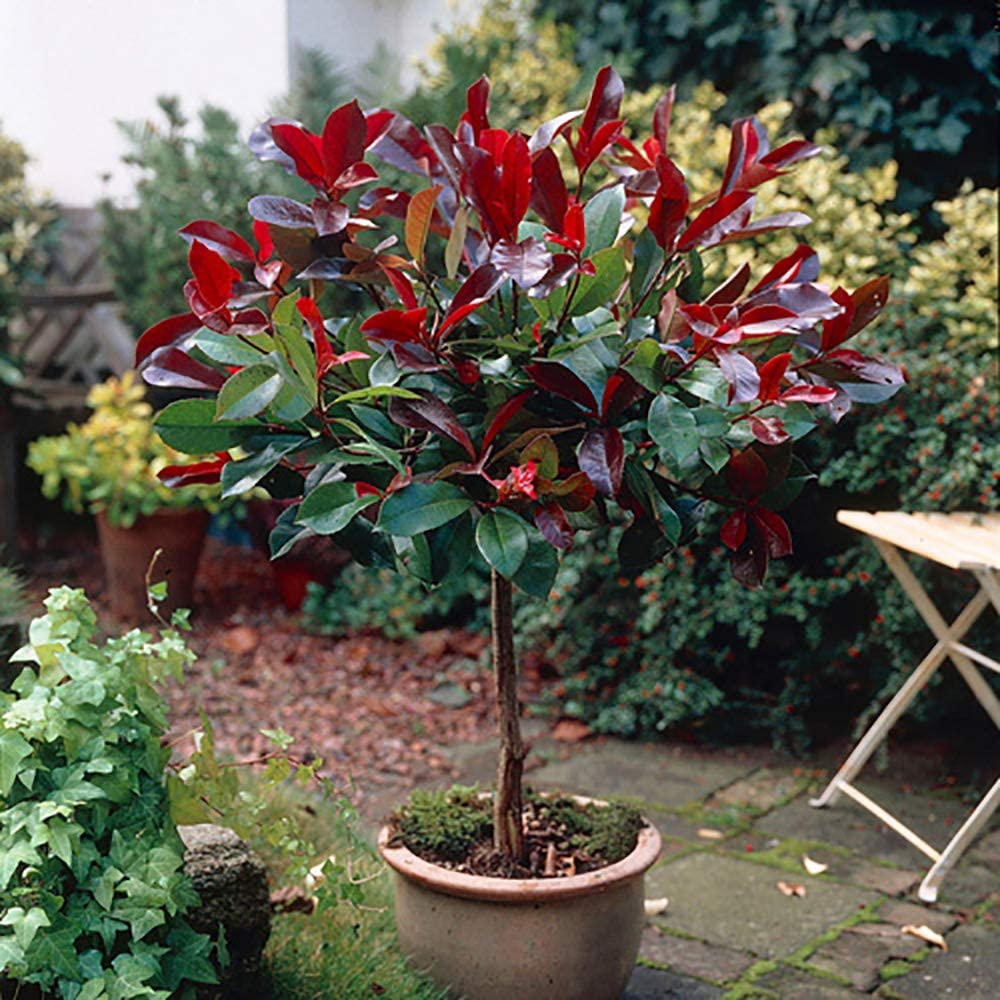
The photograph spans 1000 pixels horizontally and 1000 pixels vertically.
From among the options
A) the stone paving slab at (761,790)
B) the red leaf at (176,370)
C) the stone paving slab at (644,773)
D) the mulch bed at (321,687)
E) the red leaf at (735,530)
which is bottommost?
the stone paving slab at (761,790)

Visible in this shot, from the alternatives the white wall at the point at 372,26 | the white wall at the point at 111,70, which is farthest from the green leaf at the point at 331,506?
the white wall at the point at 111,70

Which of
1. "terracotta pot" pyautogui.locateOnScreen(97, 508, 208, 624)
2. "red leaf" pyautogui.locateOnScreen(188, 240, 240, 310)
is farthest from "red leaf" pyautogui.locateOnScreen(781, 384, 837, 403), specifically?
"terracotta pot" pyautogui.locateOnScreen(97, 508, 208, 624)

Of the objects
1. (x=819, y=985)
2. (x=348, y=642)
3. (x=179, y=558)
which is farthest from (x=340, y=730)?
(x=819, y=985)

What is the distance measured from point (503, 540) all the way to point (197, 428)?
1.76ft

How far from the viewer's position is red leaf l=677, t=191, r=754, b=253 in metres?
2.20

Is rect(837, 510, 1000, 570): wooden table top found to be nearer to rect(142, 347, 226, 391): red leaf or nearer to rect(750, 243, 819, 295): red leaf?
rect(750, 243, 819, 295): red leaf

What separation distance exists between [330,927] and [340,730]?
5.97 feet

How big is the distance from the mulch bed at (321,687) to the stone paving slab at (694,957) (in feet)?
3.73

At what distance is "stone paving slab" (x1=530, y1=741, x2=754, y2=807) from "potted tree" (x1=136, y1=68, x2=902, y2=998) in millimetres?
1458

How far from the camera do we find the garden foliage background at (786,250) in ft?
12.9

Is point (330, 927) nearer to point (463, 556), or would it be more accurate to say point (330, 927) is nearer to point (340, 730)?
point (463, 556)

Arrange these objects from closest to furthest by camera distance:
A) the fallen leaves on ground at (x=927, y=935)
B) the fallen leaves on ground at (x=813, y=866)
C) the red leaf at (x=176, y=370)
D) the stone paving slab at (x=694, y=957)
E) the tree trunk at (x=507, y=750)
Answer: the red leaf at (x=176, y=370)
the tree trunk at (x=507, y=750)
the stone paving slab at (x=694, y=957)
the fallen leaves on ground at (x=927, y=935)
the fallen leaves on ground at (x=813, y=866)

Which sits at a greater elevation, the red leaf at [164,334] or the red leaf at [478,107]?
the red leaf at [478,107]

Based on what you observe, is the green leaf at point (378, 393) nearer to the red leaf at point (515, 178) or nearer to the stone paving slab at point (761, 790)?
the red leaf at point (515, 178)
